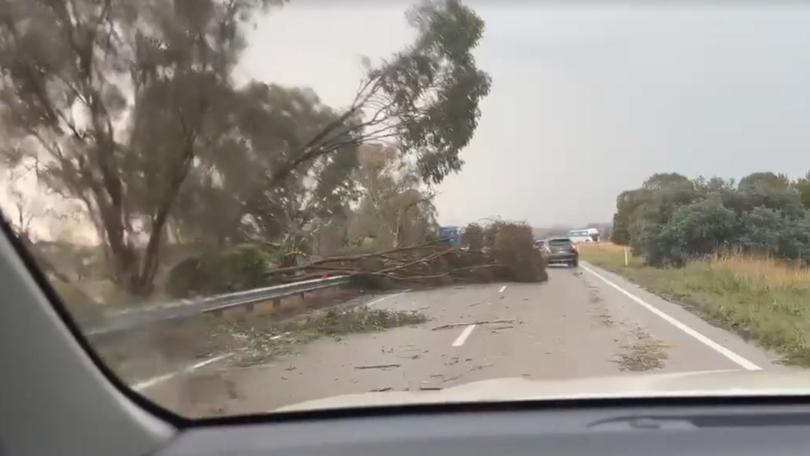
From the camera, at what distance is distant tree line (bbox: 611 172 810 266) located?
5.19m

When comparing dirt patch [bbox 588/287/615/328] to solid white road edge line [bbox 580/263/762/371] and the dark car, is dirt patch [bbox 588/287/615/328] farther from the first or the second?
the dark car

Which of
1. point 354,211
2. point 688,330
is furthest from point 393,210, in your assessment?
point 688,330

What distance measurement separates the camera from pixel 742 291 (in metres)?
5.88

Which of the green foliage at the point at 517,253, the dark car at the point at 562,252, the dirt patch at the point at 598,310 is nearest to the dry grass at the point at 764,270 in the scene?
the dirt patch at the point at 598,310

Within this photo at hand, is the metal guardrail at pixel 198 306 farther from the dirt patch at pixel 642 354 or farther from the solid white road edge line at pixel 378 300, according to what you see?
the dirt patch at pixel 642 354

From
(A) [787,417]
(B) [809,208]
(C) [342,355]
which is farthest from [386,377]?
(B) [809,208]

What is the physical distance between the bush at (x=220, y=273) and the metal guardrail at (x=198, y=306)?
0.15 ft

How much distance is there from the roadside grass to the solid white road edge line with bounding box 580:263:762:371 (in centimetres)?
11

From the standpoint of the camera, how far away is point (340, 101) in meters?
4.81

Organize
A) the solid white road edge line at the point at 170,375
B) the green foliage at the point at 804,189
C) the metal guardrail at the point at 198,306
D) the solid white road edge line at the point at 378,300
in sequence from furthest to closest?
the solid white road edge line at the point at 378,300 < the green foliage at the point at 804,189 < the metal guardrail at the point at 198,306 < the solid white road edge line at the point at 170,375

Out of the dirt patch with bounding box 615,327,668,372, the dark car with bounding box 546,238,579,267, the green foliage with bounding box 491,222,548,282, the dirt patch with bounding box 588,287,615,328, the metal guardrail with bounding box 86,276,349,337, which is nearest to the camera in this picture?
the metal guardrail with bounding box 86,276,349,337

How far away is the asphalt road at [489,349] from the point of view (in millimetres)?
4570

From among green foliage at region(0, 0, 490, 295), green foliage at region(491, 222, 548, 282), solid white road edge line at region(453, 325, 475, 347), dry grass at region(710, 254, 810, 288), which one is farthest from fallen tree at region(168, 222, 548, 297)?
dry grass at region(710, 254, 810, 288)

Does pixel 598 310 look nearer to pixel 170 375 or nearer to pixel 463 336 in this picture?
pixel 463 336
